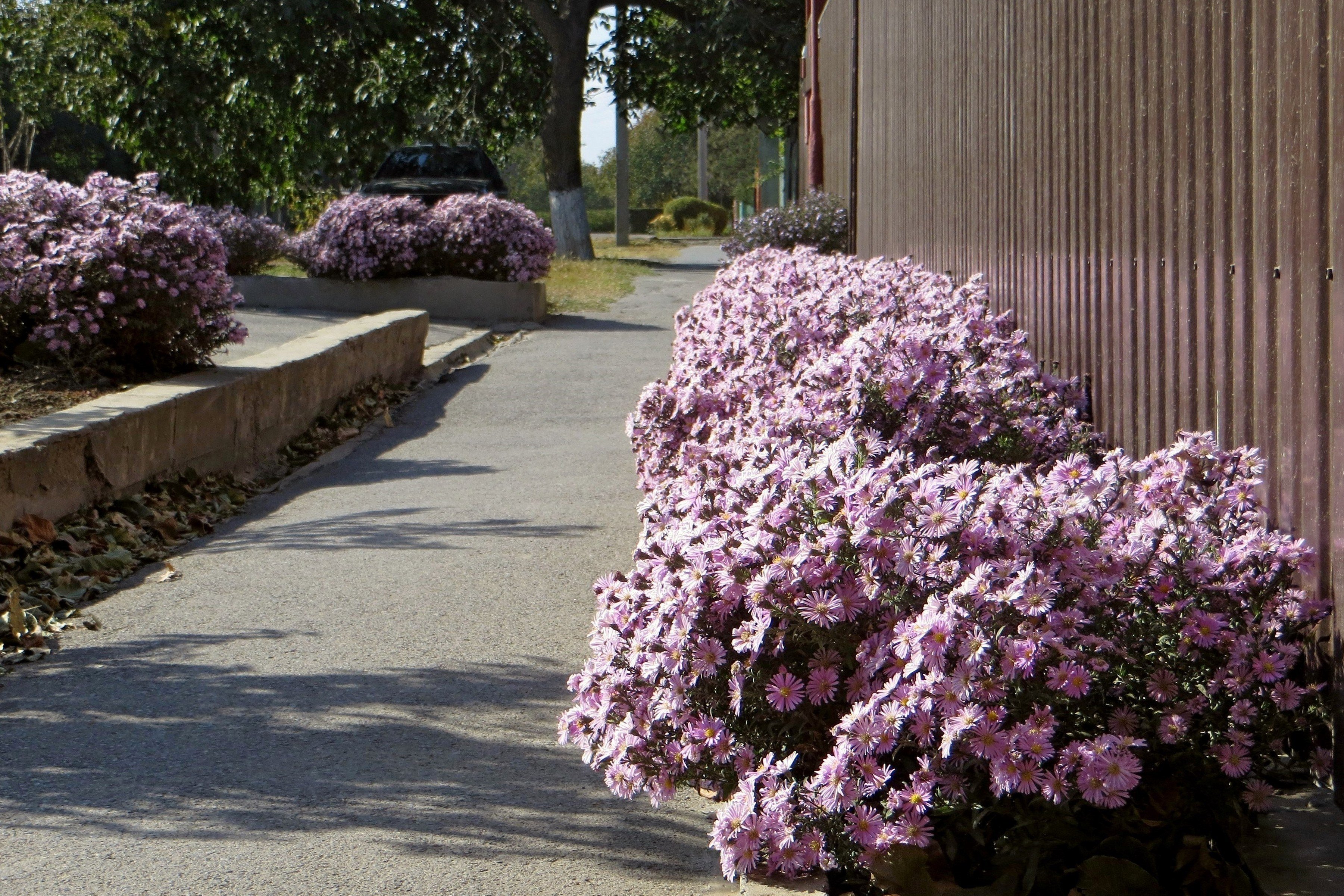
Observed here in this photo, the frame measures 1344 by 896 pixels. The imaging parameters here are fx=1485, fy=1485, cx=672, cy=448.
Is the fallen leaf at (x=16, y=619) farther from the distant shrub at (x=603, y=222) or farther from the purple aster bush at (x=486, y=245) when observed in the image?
the distant shrub at (x=603, y=222)

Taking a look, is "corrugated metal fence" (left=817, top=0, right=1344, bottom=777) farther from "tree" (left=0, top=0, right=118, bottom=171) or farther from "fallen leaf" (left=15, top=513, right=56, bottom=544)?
"tree" (left=0, top=0, right=118, bottom=171)

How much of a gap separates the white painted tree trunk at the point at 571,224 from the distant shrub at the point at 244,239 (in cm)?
747

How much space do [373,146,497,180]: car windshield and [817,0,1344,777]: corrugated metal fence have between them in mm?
16913

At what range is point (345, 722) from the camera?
12.8 ft

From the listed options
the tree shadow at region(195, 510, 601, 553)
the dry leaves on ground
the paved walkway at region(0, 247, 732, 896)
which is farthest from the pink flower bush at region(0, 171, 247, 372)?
the tree shadow at region(195, 510, 601, 553)

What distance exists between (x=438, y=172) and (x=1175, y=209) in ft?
66.2

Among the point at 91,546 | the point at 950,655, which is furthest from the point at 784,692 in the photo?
the point at 91,546

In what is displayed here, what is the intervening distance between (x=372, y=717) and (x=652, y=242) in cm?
3711

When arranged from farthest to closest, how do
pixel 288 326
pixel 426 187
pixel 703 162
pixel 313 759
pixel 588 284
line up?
pixel 703 162 < pixel 426 187 < pixel 588 284 < pixel 288 326 < pixel 313 759

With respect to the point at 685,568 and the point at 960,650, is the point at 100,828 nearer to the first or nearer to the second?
the point at 685,568

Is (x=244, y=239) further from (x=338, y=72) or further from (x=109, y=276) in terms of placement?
(x=109, y=276)

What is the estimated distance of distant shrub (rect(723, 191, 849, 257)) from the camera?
13.5m

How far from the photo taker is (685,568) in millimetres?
2953

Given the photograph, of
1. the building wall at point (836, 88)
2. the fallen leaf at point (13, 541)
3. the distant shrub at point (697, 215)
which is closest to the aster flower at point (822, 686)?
the fallen leaf at point (13, 541)
